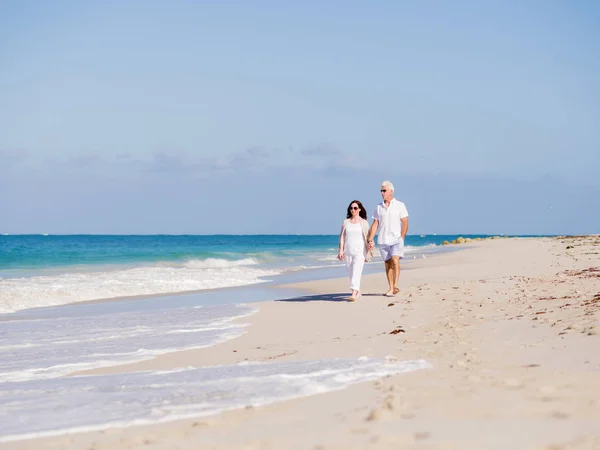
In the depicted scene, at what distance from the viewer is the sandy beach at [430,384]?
322 cm

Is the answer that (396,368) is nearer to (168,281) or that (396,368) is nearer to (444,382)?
(444,382)

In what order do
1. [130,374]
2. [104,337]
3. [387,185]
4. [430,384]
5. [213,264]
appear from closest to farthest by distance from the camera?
[430,384]
[130,374]
[104,337]
[387,185]
[213,264]

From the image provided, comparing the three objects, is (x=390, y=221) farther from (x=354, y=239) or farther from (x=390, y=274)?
(x=390, y=274)

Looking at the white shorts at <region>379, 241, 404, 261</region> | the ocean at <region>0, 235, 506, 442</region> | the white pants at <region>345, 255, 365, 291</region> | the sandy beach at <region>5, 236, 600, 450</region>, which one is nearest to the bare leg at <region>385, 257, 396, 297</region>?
the white shorts at <region>379, 241, 404, 261</region>

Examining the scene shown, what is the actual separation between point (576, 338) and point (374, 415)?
313cm

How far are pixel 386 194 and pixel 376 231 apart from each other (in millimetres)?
686

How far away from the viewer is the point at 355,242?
11.8 meters

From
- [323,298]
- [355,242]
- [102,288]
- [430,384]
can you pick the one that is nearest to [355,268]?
[355,242]

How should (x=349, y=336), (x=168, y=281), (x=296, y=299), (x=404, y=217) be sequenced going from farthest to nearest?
(x=168, y=281) → (x=296, y=299) → (x=404, y=217) → (x=349, y=336)

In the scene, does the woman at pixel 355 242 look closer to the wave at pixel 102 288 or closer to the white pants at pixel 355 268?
the white pants at pixel 355 268

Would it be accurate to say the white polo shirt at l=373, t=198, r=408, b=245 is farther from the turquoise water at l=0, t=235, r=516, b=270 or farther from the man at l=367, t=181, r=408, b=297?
the turquoise water at l=0, t=235, r=516, b=270

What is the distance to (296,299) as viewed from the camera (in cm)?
1273

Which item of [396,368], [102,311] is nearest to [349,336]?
[396,368]

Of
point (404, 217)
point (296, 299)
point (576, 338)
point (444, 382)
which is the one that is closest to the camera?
point (444, 382)
